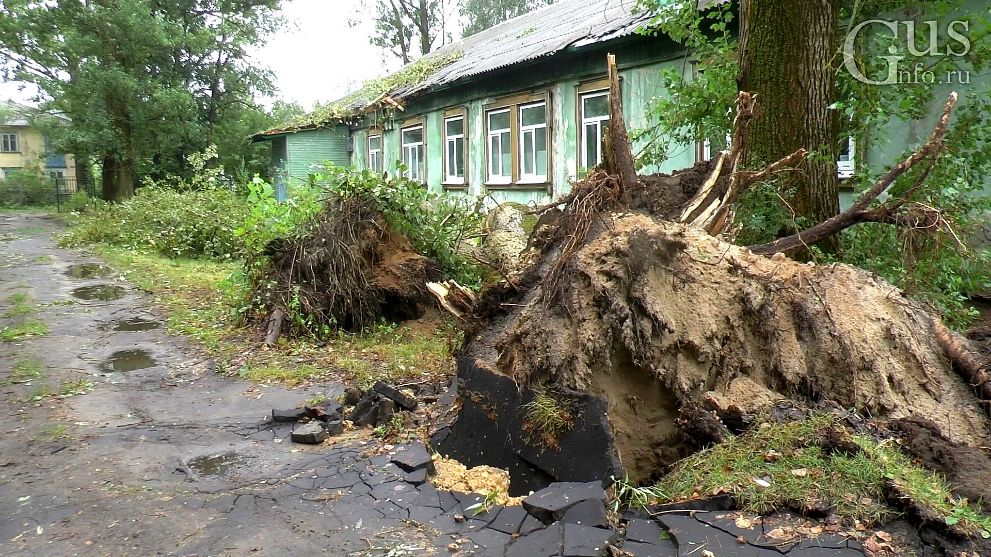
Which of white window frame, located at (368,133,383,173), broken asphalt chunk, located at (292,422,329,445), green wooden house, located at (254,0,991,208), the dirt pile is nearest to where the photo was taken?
broken asphalt chunk, located at (292,422,329,445)

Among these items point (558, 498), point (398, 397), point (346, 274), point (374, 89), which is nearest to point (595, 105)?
point (346, 274)

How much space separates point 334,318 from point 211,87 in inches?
940

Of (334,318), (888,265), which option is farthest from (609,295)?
(334,318)

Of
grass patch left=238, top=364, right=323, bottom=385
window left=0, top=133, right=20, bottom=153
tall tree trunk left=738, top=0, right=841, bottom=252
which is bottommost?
grass patch left=238, top=364, right=323, bottom=385

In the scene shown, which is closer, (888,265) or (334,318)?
(888,265)

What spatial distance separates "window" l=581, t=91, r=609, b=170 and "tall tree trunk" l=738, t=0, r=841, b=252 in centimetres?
A: 625

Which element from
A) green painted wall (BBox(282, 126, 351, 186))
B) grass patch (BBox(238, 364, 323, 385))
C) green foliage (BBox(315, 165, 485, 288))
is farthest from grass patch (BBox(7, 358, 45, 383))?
green painted wall (BBox(282, 126, 351, 186))

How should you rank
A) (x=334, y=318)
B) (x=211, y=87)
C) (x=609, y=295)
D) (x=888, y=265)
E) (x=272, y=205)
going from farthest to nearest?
1. (x=211, y=87)
2. (x=272, y=205)
3. (x=334, y=318)
4. (x=888, y=265)
5. (x=609, y=295)

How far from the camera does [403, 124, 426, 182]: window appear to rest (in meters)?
20.1

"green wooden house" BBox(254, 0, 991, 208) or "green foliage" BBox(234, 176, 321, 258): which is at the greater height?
"green wooden house" BBox(254, 0, 991, 208)

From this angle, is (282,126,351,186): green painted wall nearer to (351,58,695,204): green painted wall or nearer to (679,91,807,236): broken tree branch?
(351,58,695,204): green painted wall

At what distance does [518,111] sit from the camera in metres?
15.1

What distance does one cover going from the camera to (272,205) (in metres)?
9.20

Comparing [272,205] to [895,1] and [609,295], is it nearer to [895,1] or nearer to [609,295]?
[609,295]
